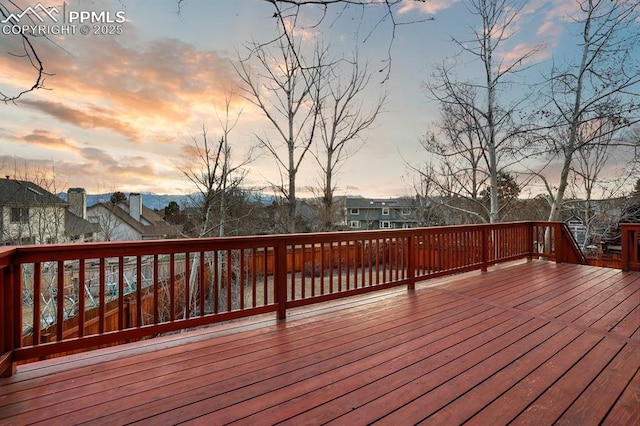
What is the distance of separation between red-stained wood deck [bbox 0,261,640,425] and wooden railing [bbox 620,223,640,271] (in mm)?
2824

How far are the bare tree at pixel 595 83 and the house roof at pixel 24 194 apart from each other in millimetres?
12971

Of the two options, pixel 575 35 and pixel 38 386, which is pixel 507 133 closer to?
pixel 575 35

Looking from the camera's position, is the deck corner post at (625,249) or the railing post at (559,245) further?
the railing post at (559,245)

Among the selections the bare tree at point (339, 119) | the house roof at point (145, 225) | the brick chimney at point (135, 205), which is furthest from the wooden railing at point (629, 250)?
the brick chimney at point (135, 205)

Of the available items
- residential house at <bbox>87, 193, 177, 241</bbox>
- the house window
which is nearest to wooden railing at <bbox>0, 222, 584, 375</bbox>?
the house window

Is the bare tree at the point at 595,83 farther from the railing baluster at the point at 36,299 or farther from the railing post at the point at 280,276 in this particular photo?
the railing baluster at the point at 36,299

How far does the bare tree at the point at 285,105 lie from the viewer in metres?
7.96

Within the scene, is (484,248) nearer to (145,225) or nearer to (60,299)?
(60,299)

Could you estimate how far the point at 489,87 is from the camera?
24.9 ft

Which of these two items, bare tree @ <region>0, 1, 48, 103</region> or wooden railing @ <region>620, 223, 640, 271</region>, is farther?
wooden railing @ <region>620, 223, 640, 271</region>

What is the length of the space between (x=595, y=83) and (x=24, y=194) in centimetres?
1429

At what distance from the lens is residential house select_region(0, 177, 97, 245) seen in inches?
296

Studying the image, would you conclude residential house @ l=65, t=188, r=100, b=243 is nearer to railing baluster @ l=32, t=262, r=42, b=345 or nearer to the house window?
the house window

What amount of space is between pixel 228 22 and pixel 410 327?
431 cm
